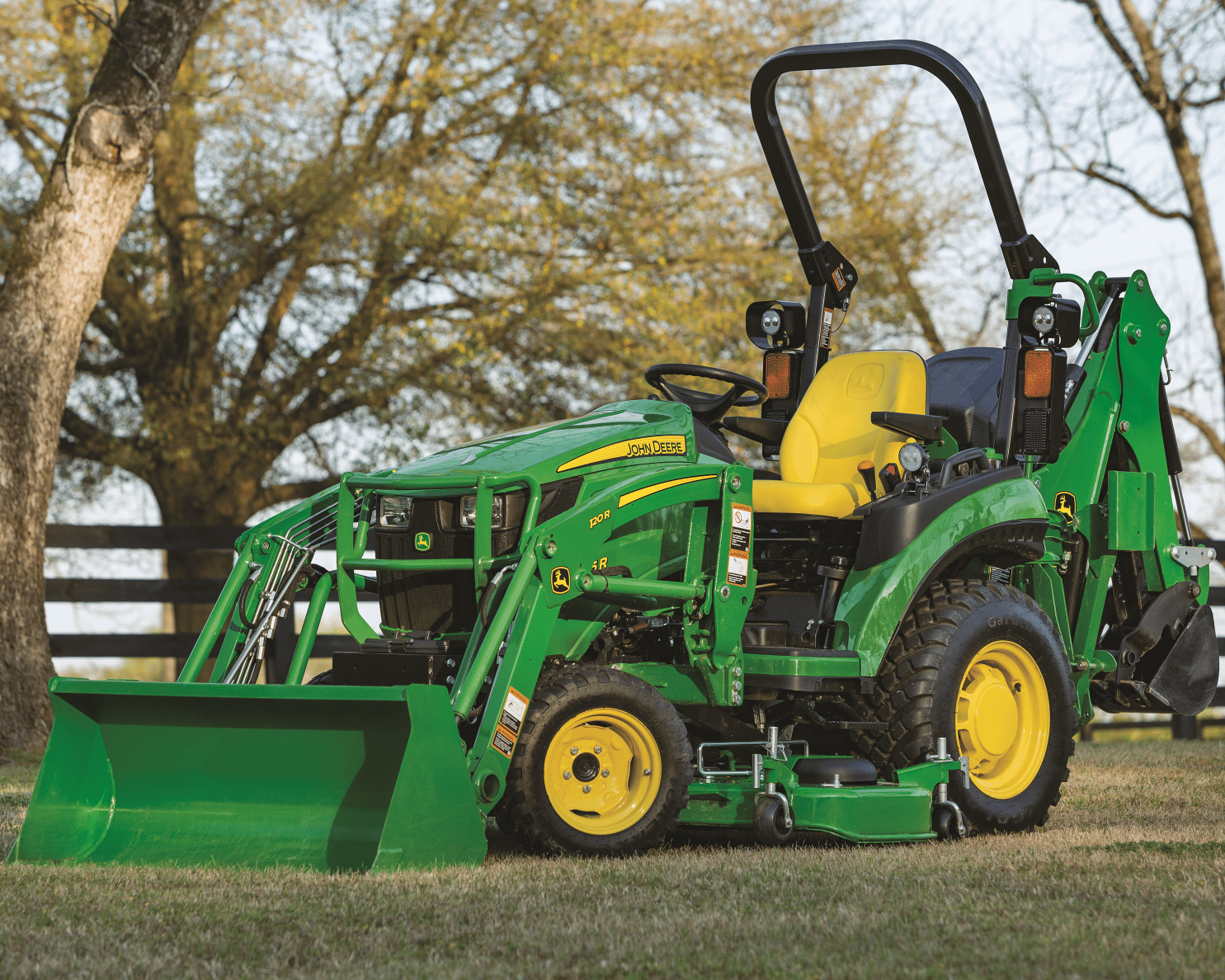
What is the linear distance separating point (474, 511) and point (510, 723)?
0.77 m

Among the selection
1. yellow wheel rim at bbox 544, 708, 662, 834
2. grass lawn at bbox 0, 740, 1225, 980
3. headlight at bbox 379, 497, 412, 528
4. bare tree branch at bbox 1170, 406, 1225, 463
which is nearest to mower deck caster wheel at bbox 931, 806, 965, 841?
grass lawn at bbox 0, 740, 1225, 980

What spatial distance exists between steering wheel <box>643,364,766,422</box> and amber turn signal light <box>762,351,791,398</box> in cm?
45

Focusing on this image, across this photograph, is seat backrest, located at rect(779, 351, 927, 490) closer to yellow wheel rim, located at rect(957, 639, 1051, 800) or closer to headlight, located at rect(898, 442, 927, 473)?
headlight, located at rect(898, 442, 927, 473)

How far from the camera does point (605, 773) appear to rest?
448cm

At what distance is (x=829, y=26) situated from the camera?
14.6 meters

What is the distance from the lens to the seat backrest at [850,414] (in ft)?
18.7

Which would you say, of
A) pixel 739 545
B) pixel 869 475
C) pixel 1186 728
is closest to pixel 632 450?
pixel 739 545

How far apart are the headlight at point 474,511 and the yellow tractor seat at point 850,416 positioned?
55.4 inches

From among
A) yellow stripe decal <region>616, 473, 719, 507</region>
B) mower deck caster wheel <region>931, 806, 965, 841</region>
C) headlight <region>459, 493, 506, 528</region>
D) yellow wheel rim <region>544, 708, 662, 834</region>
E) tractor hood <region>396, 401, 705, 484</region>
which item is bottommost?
mower deck caster wheel <region>931, 806, 965, 841</region>

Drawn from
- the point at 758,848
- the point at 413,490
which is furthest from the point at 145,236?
the point at 758,848

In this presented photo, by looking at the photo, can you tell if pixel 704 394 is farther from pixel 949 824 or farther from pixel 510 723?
pixel 510 723

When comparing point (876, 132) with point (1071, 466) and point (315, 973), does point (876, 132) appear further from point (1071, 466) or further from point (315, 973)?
point (315, 973)

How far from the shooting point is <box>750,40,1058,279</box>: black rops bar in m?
5.47

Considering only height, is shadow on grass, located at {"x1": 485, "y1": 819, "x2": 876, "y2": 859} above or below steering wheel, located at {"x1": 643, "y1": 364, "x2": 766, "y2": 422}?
below
